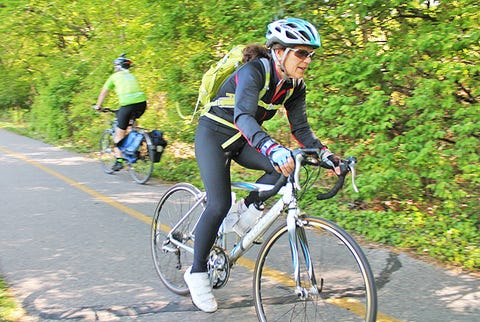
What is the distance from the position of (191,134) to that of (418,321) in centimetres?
665

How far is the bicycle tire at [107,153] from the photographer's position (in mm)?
9867

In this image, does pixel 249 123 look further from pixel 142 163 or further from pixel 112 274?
pixel 142 163

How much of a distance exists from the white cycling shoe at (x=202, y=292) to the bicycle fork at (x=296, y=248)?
2.81ft

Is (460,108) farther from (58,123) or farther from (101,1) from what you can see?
(58,123)

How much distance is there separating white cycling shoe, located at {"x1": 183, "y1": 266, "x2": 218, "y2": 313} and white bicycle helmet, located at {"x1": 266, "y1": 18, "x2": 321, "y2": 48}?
181 centimetres

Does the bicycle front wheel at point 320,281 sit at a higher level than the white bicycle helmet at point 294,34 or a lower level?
lower

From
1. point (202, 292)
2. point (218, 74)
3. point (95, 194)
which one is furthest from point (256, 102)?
point (95, 194)

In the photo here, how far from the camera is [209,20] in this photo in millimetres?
8836

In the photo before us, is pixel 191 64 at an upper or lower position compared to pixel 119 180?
upper

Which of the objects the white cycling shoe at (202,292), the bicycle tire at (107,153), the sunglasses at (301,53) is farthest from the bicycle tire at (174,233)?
the bicycle tire at (107,153)

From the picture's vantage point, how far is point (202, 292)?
3.88 m

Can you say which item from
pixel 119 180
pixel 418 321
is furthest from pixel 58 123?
pixel 418 321

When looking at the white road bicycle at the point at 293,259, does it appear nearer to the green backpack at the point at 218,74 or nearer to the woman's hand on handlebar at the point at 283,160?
the woman's hand on handlebar at the point at 283,160

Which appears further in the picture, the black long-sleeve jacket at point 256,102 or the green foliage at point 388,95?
the green foliage at point 388,95
